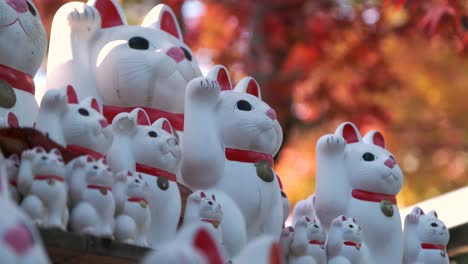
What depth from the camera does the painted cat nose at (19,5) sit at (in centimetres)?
399

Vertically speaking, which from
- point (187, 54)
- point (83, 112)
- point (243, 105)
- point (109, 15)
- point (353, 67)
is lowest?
point (83, 112)

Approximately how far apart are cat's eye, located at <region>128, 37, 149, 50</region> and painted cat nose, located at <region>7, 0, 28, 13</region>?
1.75ft

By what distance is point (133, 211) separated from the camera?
364cm

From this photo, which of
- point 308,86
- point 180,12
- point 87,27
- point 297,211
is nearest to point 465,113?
point 308,86

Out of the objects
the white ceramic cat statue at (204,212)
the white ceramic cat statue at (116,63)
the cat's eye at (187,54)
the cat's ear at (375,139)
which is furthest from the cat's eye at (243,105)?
the cat's ear at (375,139)

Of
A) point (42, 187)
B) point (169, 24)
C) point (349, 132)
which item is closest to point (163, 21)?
point (169, 24)

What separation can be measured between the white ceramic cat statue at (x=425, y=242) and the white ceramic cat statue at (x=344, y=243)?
1.65ft

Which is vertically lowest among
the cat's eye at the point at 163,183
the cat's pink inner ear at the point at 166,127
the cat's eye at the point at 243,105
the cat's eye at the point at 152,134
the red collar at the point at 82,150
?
the red collar at the point at 82,150

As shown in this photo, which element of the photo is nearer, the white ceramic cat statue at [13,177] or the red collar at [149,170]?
the white ceramic cat statue at [13,177]

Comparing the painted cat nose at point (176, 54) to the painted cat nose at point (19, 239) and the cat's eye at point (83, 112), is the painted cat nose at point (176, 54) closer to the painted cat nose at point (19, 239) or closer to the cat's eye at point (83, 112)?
the cat's eye at point (83, 112)

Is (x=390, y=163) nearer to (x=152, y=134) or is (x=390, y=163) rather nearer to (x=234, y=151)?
(x=234, y=151)

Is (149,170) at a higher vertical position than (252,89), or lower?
lower

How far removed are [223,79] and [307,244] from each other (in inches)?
32.2

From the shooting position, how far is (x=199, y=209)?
12.7 ft
